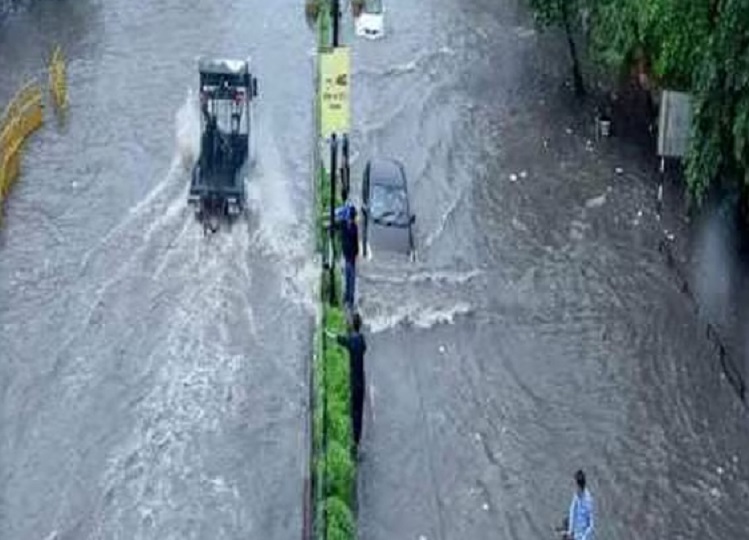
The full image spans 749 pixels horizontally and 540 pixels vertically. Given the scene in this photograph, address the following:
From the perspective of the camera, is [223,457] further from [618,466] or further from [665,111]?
[665,111]

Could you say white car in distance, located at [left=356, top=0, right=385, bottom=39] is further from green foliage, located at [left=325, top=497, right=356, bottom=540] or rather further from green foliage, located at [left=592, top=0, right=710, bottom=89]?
green foliage, located at [left=325, top=497, right=356, bottom=540]

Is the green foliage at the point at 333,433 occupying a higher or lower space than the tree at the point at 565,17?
lower

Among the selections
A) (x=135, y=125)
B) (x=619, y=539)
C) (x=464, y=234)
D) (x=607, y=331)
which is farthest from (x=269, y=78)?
(x=619, y=539)

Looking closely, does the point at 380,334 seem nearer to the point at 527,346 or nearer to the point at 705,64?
the point at 527,346

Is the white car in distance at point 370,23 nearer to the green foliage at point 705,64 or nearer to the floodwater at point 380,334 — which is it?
the floodwater at point 380,334

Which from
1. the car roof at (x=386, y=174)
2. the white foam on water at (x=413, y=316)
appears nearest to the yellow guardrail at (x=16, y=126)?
the car roof at (x=386, y=174)

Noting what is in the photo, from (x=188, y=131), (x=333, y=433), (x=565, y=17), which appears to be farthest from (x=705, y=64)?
(x=188, y=131)
